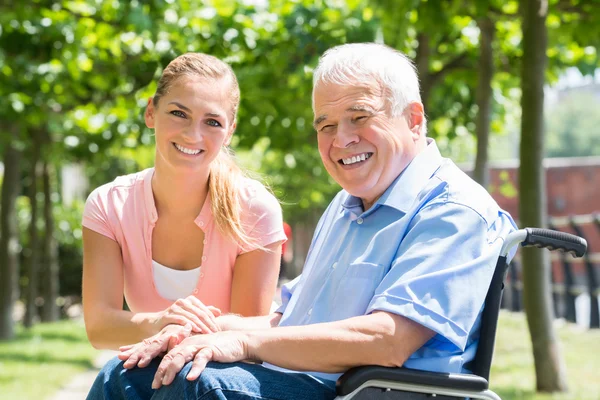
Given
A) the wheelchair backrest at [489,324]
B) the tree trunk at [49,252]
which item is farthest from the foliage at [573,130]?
the wheelchair backrest at [489,324]

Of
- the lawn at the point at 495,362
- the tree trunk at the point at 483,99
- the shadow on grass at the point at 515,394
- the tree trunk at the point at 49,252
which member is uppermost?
the tree trunk at the point at 483,99

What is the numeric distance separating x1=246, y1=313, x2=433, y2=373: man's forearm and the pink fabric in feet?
3.26

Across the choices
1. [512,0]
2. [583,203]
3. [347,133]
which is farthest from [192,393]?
[583,203]

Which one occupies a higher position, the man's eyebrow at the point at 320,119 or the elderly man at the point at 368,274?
the man's eyebrow at the point at 320,119

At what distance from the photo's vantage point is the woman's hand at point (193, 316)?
9.07 ft

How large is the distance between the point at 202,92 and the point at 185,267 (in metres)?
0.66

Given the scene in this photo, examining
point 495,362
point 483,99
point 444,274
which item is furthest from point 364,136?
point 495,362

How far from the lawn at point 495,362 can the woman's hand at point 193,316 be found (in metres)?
3.75

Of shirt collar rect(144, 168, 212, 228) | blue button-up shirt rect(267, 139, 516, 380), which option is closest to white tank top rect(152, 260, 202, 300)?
shirt collar rect(144, 168, 212, 228)

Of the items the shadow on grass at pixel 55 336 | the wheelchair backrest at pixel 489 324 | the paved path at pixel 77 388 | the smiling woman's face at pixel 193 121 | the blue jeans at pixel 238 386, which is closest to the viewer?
the blue jeans at pixel 238 386

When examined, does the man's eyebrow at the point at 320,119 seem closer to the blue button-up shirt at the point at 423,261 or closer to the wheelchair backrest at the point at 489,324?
the blue button-up shirt at the point at 423,261

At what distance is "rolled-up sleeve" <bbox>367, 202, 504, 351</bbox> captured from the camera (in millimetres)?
2324

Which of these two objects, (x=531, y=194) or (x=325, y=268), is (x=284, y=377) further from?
(x=531, y=194)

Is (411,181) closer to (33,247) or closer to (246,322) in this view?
(246,322)
